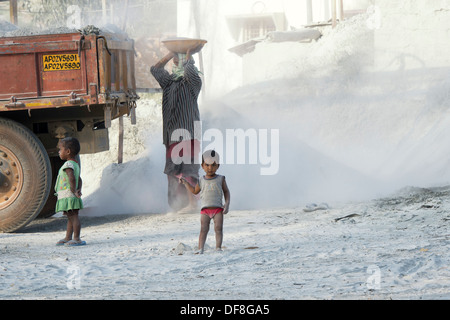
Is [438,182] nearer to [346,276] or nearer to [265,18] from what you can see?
[346,276]

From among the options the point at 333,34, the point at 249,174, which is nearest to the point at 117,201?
the point at 249,174

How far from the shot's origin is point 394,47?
14945mm

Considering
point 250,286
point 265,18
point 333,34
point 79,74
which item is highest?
point 265,18

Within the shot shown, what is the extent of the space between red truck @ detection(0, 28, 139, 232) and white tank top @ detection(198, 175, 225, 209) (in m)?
2.53

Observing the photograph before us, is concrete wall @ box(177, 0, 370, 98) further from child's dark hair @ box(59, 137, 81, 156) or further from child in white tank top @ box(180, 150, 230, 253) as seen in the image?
child in white tank top @ box(180, 150, 230, 253)

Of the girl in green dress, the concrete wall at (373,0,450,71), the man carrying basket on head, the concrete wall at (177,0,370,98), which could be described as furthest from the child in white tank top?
the concrete wall at (177,0,370,98)

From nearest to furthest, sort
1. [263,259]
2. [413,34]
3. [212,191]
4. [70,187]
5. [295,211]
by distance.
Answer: [263,259] → [212,191] → [70,187] → [295,211] → [413,34]


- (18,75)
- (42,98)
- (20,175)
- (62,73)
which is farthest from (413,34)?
(20,175)

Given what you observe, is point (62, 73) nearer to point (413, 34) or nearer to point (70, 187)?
point (70, 187)

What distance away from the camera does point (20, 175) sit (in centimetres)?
870

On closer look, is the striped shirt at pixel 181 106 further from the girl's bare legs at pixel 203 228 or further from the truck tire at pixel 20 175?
the girl's bare legs at pixel 203 228

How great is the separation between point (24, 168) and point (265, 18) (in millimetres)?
19250

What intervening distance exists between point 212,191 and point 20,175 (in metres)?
3.27

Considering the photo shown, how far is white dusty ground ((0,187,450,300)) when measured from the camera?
4.95m
